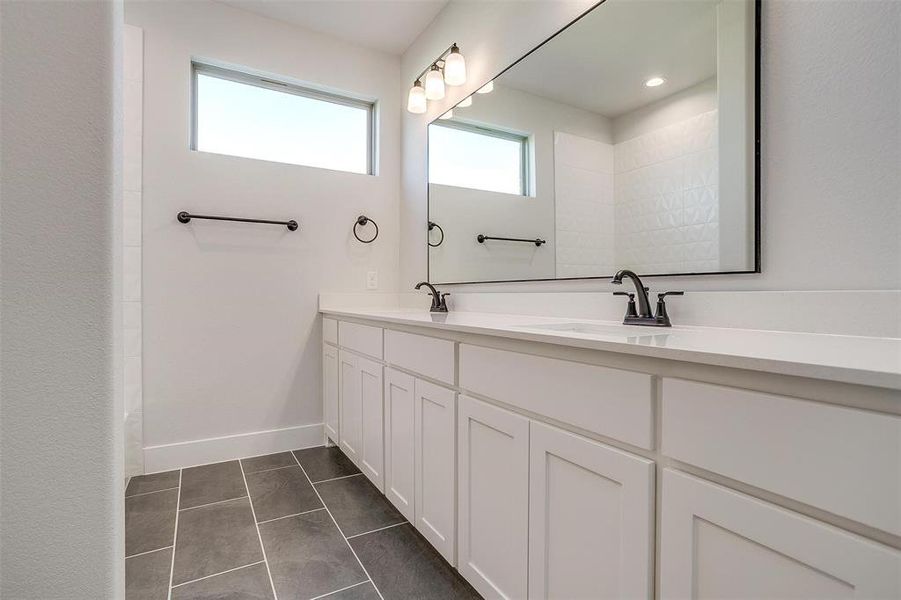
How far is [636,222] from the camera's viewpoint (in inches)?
54.1

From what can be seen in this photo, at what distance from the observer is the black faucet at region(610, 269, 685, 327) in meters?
1.19

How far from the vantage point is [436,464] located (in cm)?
135

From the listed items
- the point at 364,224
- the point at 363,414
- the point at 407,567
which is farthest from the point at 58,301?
the point at 364,224

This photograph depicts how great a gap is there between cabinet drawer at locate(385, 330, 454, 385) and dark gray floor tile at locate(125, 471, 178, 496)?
4.41 feet

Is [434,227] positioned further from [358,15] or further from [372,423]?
[358,15]

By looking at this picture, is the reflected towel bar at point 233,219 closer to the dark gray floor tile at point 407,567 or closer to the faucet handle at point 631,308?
the dark gray floor tile at point 407,567

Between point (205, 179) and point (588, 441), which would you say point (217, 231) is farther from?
point (588, 441)

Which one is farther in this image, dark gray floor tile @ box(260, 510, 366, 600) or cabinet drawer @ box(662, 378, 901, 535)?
dark gray floor tile @ box(260, 510, 366, 600)

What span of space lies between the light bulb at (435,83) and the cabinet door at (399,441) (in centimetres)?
150

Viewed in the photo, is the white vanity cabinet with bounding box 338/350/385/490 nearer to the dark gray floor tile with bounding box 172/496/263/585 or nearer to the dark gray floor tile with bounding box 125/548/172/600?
the dark gray floor tile with bounding box 172/496/263/585

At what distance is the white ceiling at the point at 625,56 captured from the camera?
120 centimetres

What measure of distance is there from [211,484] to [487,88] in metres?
2.33

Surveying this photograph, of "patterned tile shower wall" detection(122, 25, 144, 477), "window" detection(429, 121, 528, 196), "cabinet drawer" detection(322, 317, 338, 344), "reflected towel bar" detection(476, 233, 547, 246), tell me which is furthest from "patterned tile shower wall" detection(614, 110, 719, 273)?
"patterned tile shower wall" detection(122, 25, 144, 477)

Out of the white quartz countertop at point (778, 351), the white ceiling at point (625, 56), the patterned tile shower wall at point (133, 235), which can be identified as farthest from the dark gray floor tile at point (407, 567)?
the white ceiling at point (625, 56)
